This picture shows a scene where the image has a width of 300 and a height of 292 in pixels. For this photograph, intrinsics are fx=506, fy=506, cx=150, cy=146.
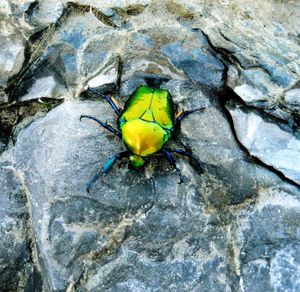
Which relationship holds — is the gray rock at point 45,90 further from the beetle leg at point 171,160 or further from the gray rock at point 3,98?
the beetle leg at point 171,160

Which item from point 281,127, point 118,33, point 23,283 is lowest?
point 23,283

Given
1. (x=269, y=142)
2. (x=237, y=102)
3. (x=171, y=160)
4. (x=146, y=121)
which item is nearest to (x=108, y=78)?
(x=146, y=121)

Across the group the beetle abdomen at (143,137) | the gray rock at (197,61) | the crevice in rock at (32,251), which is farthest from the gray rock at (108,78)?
the crevice in rock at (32,251)

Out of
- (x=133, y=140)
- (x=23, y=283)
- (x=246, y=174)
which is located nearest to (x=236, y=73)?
(x=246, y=174)

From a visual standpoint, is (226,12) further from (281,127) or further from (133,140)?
(133,140)

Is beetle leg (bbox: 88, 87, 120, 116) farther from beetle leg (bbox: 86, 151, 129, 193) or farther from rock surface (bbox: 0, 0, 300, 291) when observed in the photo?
beetle leg (bbox: 86, 151, 129, 193)

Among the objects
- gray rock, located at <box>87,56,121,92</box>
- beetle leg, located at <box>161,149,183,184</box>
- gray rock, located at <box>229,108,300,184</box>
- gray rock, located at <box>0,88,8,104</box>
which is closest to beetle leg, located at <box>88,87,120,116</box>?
gray rock, located at <box>87,56,121,92</box>
